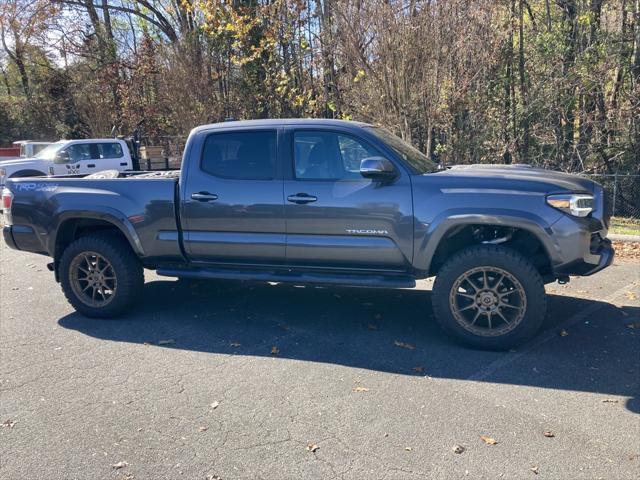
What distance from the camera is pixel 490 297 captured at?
4.71 meters

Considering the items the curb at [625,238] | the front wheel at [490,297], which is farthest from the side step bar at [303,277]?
the curb at [625,238]

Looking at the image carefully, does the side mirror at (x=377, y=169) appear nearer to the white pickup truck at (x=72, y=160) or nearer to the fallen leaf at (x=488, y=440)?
the fallen leaf at (x=488, y=440)

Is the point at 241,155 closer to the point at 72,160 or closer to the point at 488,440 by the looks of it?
the point at 488,440

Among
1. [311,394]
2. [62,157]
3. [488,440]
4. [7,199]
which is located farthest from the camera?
[62,157]

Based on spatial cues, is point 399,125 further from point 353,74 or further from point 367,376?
point 367,376

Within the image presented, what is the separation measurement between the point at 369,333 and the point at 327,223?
1.10 metres

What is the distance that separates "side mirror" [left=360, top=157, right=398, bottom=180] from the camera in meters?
4.75

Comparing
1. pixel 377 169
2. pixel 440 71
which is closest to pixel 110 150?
pixel 440 71

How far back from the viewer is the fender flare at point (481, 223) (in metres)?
4.53

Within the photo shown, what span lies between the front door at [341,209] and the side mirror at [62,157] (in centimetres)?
1240

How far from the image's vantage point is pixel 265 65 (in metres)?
16.6

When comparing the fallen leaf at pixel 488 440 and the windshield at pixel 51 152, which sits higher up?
the windshield at pixel 51 152

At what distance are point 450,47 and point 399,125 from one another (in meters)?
1.96

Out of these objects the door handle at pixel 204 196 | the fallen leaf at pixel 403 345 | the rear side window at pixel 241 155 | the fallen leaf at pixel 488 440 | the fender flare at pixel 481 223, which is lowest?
the fallen leaf at pixel 488 440
